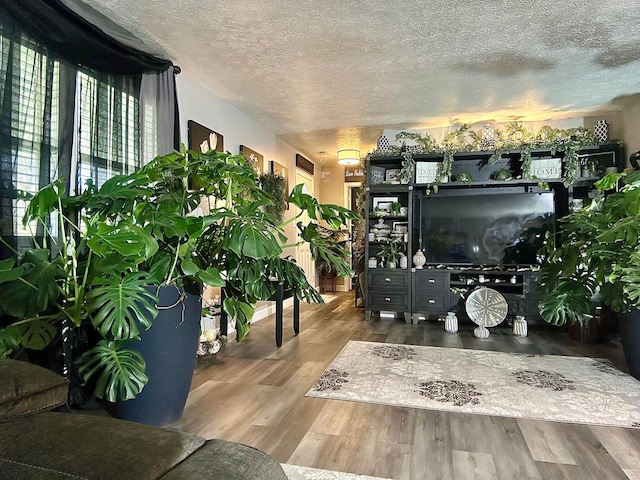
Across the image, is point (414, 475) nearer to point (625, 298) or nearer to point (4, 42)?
point (625, 298)

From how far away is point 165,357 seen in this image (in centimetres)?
193

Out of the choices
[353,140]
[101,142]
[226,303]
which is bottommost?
[226,303]

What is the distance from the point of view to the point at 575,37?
2.79 meters

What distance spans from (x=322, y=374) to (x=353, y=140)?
12.8 ft

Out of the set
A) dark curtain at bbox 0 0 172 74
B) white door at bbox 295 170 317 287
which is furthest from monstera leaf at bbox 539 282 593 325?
white door at bbox 295 170 317 287

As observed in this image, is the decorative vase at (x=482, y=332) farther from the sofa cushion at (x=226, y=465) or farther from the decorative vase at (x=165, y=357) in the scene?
the sofa cushion at (x=226, y=465)

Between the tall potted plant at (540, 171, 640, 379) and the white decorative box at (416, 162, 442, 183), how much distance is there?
1840 millimetres

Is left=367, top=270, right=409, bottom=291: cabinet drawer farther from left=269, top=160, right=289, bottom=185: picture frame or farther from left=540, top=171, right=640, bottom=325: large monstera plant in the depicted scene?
left=269, top=160, right=289, bottom=185: picture frame

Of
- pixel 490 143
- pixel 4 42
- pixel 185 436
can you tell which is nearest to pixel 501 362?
pixel 490 143

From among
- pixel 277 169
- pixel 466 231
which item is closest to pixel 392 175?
pixel 466 231

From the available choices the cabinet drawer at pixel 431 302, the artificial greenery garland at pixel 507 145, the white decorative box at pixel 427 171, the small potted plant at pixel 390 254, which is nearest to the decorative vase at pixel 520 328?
the cabinet drawer at pixel 431 302

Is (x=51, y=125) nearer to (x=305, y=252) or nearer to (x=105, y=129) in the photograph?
(x=105, y=129)

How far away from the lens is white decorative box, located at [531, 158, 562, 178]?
447 centimetres

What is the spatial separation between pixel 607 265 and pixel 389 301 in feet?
8.18
